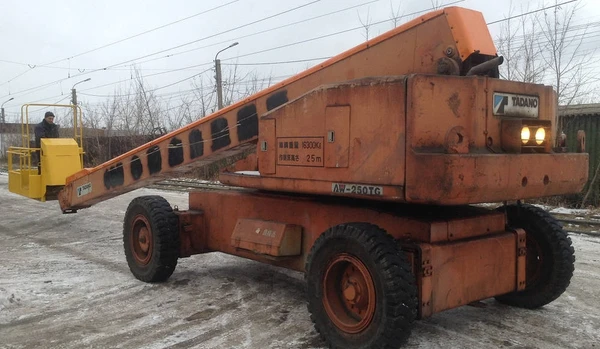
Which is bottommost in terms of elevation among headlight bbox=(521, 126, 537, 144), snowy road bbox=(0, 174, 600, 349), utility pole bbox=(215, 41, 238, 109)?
snowy road bbox=(0, 174, 600, 349)

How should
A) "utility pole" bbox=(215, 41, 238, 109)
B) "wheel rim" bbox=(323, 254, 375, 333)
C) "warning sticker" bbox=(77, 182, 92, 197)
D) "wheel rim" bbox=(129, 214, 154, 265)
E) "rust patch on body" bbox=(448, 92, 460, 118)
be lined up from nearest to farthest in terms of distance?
"rust patch on body" bbox=(448, 92, 460, 118), "wheel rim" bbox=(323, 254, 375, 333), "wheel rim" bbox=(129, 214, 154, 265), "warning sticker" bbox=(77, 182, 92, 197), "utility pole" bbox=(215, 41, 238, 109)

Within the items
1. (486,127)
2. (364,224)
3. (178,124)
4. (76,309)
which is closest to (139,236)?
(76,309)

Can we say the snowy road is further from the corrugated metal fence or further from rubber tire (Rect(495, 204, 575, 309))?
the corrugated metal fence

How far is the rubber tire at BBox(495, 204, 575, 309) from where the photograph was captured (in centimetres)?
504

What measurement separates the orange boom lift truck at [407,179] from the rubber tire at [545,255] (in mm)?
12

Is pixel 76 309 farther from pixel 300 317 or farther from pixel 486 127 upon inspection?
pixel 486 127

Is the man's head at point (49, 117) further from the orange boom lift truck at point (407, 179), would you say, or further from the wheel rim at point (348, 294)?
the wheel rim at point (348, 294)

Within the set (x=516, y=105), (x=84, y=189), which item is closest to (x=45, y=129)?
(x=84, y=189)

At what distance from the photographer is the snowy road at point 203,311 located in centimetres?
456

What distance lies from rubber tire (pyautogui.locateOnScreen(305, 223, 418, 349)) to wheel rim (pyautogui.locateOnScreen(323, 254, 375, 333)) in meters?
0.05

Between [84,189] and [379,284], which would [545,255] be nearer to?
[379,284]

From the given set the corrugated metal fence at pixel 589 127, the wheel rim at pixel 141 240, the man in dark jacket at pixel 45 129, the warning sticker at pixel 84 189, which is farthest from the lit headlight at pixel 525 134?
the corrugated metal fence at pixel 589 127

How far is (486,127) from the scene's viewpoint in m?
4.03

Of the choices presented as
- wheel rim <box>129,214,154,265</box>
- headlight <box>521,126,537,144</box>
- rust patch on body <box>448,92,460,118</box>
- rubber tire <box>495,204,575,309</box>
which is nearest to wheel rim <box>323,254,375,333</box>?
rust patch on body <box>448,92,460,118</box>
